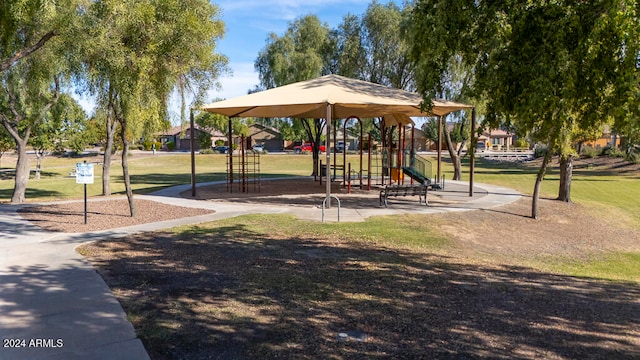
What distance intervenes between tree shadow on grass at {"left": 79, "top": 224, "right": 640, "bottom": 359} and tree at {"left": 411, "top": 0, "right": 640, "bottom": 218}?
110 inches

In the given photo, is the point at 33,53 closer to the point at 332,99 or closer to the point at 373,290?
the point at 332,99

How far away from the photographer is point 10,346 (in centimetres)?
500

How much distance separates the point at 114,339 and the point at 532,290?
6042 millimetres

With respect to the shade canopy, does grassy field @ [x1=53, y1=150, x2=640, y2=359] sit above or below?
below

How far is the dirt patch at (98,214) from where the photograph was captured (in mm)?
12414

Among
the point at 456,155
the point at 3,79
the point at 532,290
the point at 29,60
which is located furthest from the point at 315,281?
the point at 456,155

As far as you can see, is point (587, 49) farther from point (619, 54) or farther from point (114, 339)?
point (114, 339)

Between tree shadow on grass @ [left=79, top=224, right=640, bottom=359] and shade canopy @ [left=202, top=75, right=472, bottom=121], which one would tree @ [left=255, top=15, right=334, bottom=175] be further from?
tree shadow on grass @ [left=79, top=224, right=640, bottom=359]

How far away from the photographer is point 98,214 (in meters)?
14.4

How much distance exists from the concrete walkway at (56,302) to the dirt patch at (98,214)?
0.59 meters

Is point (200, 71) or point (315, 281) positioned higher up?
point (200, 71)

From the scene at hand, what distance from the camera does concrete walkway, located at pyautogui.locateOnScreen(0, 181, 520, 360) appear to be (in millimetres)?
4938

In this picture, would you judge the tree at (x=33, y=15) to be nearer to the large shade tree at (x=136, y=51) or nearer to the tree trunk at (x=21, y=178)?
the large shade tree at (x=136, y=51)

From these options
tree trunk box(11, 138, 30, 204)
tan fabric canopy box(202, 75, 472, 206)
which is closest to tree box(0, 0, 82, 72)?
tan fabric canopy box(202, 75, 472, 206)
